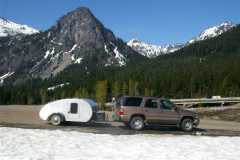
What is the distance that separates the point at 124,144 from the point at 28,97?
163438mm

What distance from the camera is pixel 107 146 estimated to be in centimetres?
2066

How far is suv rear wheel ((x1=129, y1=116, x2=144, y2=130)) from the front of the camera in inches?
1169

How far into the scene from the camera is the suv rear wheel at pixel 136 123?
29689 millimetres

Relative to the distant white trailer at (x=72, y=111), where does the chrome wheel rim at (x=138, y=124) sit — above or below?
below

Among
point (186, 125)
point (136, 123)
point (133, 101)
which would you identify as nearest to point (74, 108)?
point (133, 101)

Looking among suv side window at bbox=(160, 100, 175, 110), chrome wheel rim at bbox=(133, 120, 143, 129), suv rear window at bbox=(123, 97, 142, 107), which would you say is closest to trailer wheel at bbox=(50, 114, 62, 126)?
suv rear window at bbox=(123, 97, 142, 107)

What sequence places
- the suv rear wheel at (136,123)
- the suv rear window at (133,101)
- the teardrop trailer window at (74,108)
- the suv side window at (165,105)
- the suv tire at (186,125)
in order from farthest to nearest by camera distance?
the suv tire at (186,125), the suv side window at (165,105), the teardrop trailer window at (74,108), the suv rear window at (133,101), the suv rear wheel at (136,123)

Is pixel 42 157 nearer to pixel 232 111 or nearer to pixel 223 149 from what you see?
pixel 223 149

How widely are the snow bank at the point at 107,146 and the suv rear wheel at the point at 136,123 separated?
424 cm

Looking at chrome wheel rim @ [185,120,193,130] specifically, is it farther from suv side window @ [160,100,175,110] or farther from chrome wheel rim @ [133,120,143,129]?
chrome wheel rim @ [133,120,143,129]

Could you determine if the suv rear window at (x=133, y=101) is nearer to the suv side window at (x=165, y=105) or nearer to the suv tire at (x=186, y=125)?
the suv side window at (x=165, y=105)

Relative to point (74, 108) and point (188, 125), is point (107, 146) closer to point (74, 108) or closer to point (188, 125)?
point (74, 108)

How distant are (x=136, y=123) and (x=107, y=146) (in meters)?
9.24

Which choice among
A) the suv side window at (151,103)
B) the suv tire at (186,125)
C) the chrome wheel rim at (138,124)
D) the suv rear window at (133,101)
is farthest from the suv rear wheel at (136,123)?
the suv tire at (186,125)
